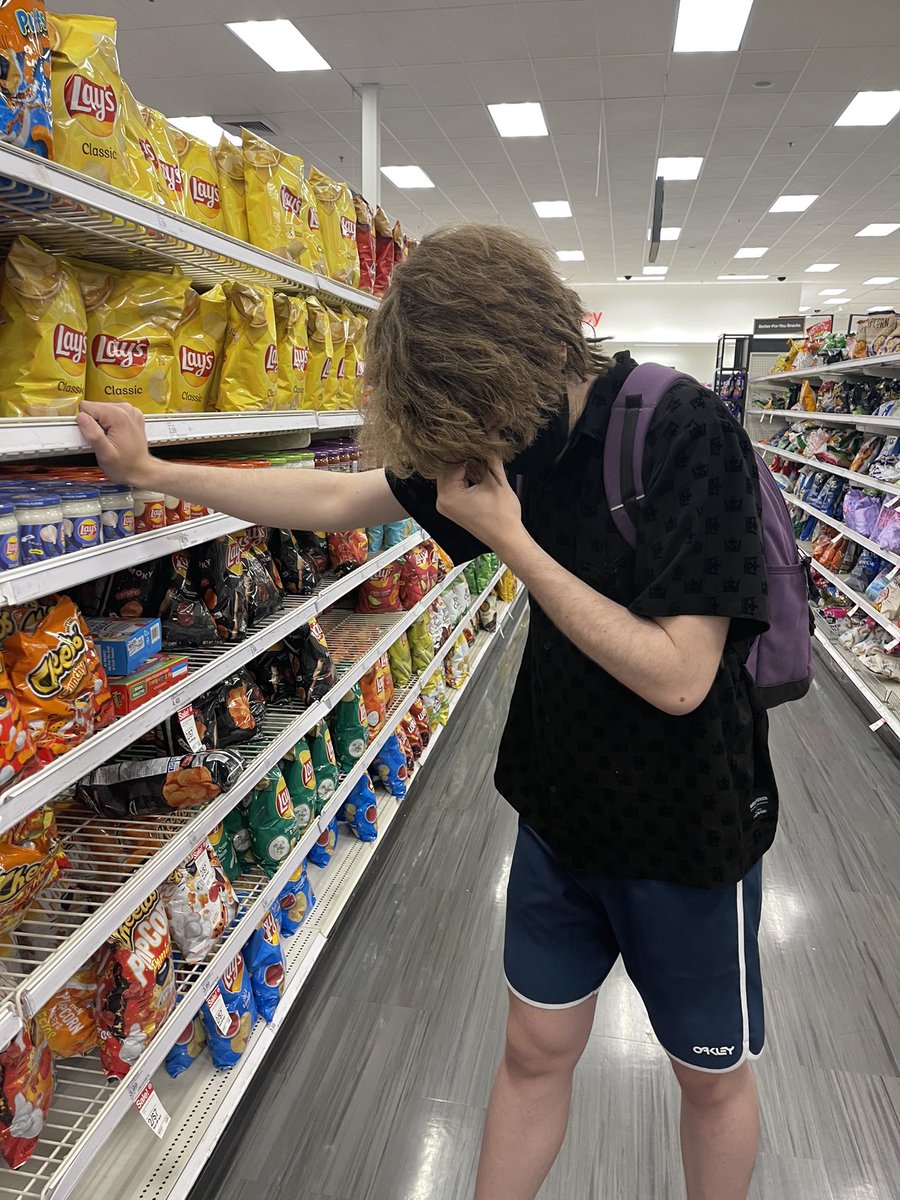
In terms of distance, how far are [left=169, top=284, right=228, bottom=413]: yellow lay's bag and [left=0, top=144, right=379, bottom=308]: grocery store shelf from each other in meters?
0.09

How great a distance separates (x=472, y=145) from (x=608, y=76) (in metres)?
2.15

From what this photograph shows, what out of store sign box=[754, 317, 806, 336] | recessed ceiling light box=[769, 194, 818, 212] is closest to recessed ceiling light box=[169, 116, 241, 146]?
store sign box=[754, 317, 806, 336]

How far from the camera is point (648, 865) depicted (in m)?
1.22

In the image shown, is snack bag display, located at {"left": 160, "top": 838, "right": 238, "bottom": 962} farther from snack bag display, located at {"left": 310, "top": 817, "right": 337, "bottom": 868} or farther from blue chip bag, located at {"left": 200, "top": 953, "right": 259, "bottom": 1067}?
snack bag display, located at {"left": 310, "top": 817, "right": 337, "bottom": 868}

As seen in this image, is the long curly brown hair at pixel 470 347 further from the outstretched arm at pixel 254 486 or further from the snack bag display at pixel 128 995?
the snack bag display at pixel 128 995

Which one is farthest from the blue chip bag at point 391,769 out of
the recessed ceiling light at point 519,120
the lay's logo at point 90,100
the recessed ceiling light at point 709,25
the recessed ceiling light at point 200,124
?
the recessed ceiling light at point 200,124

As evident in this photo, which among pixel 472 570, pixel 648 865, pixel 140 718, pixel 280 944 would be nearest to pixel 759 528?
pixel 648 865

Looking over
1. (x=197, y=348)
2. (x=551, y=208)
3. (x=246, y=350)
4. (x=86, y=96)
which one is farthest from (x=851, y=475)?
(x=551, y=208)

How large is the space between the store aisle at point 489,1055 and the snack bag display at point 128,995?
1.43 ft

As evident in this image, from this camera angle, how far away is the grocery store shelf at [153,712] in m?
1.09

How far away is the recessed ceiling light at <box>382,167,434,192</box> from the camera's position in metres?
9.17

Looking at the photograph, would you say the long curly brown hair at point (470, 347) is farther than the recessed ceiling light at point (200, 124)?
No

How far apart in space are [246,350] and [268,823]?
3.77 feet

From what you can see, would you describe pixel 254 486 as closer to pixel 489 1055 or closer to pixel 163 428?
pixel 163 428
